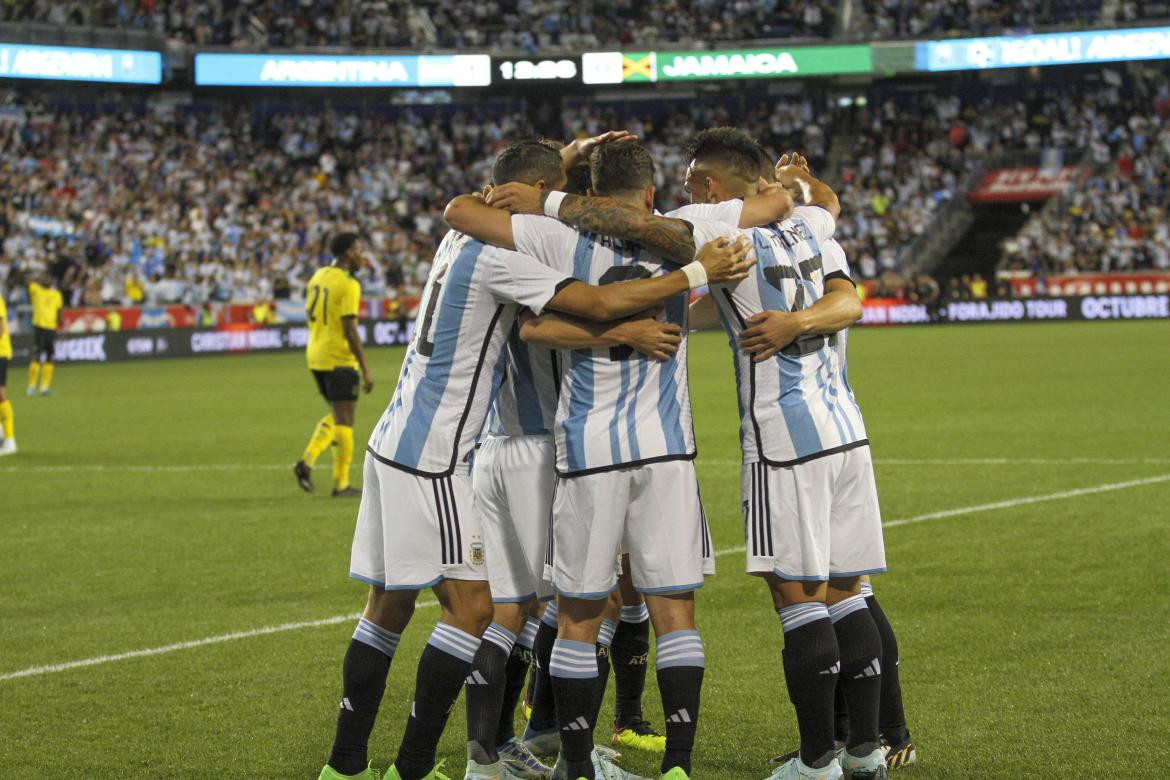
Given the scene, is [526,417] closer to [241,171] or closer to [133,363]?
[133,363]

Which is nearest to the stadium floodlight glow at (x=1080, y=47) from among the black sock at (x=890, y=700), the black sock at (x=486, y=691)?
the black sock at (x=890, y=700)

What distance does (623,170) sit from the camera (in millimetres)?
4969

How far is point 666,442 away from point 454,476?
76cm

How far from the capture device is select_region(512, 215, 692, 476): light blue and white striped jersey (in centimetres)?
482

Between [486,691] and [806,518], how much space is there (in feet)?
4.39

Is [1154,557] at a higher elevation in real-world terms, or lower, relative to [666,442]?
lower

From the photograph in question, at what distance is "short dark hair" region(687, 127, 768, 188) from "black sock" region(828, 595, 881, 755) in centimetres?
163

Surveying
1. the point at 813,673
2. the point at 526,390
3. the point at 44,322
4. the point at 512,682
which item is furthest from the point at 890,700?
the point at 44,322

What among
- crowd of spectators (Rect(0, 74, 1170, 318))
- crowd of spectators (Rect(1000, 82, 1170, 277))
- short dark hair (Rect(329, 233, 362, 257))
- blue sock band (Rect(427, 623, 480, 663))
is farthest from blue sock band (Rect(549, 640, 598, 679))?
crowd of spectators (Rect(1000, 82, 1170, 277))

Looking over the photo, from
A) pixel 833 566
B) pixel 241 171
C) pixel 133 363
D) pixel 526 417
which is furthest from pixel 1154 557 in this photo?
pixel 241 171

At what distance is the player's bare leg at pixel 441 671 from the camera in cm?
493

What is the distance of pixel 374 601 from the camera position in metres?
5.11

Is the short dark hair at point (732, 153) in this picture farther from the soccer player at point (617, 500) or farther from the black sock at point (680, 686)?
the black sock at point (680, 686)

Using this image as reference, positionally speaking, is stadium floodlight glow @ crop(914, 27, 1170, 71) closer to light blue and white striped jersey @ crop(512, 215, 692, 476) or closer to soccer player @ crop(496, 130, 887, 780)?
soccer player @ crop(496, 130, 887, 780)
